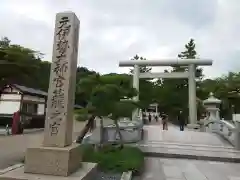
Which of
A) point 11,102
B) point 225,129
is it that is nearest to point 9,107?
point 11,102

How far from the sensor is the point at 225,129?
14.7 metres

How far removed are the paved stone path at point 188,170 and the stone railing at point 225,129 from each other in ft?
10.2

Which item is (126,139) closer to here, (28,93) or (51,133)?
(51,133)

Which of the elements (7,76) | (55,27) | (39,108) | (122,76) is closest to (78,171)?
(55,27)

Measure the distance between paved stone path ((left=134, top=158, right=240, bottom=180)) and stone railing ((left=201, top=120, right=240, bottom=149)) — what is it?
3112 mm

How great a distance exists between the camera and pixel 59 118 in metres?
4.61

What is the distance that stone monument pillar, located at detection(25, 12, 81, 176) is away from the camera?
4254mm

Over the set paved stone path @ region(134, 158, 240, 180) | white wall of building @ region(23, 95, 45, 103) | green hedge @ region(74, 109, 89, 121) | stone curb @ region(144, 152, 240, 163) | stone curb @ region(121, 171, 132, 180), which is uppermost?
white wall of building @ region(23, 95, 45, 103)

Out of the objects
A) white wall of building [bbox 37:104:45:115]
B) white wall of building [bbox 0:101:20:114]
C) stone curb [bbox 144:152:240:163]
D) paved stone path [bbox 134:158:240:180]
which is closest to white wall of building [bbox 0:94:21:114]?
white wall of building [bbox 0:101:20:114]

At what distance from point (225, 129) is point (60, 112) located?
41.3ft

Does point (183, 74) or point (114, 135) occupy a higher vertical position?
point (183, 74)

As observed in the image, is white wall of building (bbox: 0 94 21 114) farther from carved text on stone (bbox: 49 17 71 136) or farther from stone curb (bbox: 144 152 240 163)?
carved text on stone (bbox: 49 17 71 136)

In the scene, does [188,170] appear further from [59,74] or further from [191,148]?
[59,74]

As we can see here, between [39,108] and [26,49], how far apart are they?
2012cm
